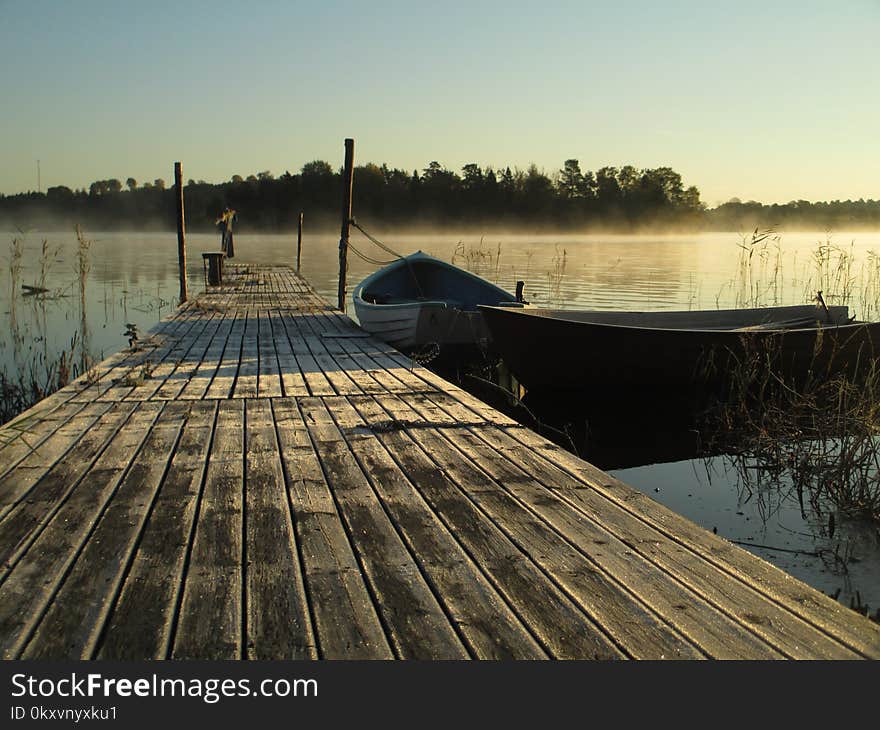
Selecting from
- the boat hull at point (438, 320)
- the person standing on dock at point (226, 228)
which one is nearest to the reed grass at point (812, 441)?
the boat hull at point (438, 320)

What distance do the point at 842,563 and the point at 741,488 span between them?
1.36 metres

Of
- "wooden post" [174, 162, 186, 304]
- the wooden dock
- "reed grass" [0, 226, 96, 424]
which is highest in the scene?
"wooden post" [174, 162, 186, 304]

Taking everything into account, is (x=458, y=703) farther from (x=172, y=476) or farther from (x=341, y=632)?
(x=172, y=476)

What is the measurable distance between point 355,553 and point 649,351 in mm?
4981

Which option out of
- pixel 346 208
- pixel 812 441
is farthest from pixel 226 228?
pixel 812 441

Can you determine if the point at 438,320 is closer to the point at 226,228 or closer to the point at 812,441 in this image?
the point at 812,441

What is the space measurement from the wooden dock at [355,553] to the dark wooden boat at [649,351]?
Answer: 8.65ft

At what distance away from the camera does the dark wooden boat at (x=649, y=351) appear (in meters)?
6.74

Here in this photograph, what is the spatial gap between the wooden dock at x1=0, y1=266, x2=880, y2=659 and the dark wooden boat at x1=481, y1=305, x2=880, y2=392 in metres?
2.64

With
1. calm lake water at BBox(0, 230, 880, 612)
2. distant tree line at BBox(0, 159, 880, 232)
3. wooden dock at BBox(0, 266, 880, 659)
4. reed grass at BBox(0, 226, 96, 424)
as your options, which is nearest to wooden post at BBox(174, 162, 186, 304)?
calm lake water at BBox(0, 230, 880, 612)

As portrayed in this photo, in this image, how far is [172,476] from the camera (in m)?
3.23

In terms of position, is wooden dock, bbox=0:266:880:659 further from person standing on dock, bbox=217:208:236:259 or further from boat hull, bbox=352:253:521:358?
person standing on dock, bbox=217:208:236:259

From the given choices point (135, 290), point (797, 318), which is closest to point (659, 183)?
point (135, 290)

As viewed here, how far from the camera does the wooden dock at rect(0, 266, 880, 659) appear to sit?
1.92m
